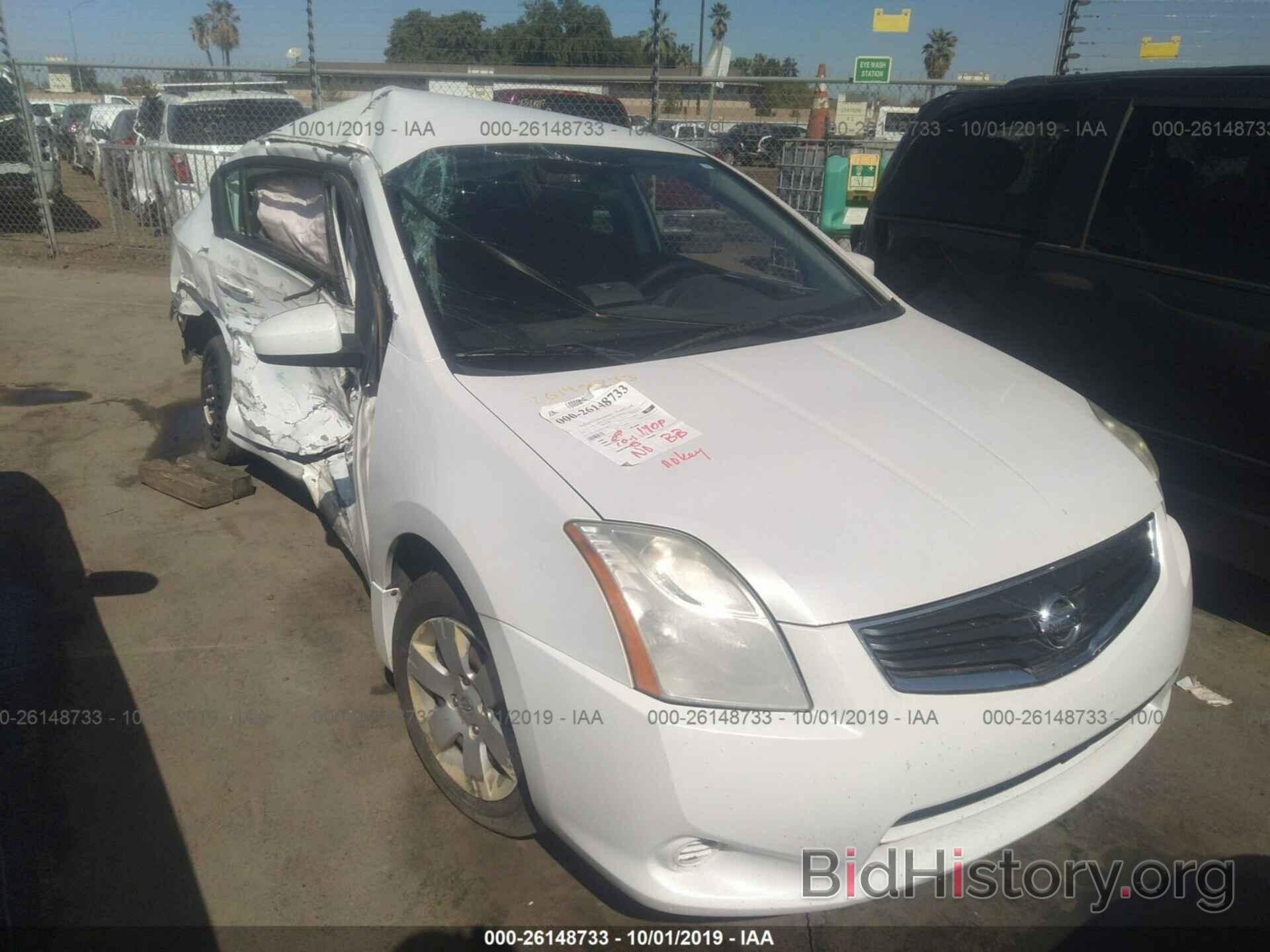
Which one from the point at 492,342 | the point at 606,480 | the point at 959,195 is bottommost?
the point at 606,480

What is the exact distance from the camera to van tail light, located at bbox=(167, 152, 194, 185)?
951 centimetres

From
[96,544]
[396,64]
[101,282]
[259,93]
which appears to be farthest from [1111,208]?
[396,64]

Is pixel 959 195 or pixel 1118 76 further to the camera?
pixel 959 195

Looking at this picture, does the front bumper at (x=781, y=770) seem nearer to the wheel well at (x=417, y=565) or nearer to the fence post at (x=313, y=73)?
the wheel well at (x=417, y=565)

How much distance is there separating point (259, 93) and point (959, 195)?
32.4 ft

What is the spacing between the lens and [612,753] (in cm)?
178

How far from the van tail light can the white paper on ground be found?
9.96 meters

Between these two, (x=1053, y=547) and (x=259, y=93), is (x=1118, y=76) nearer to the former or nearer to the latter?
(x=1053, y=547)

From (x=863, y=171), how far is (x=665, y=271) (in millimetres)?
5194

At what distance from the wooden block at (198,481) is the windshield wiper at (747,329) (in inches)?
110

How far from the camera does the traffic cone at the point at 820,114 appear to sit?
28.5 ft

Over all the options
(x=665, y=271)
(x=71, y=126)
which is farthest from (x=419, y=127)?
(x=71, y=126)

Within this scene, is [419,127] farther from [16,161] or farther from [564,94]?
[16,161]

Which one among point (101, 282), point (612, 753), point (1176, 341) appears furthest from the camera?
point (101, 282)
